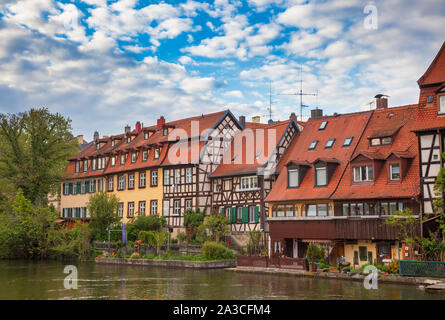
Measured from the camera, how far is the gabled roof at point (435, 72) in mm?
30031

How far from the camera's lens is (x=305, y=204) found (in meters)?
34.0

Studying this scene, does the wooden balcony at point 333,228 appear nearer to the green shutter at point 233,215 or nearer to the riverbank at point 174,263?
the riverbank at point 174,263

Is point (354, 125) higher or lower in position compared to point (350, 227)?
higher

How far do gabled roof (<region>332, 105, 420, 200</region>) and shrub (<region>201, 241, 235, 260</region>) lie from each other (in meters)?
9.37

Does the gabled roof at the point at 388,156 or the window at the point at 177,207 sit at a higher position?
the gabled roof at the point at 388,156

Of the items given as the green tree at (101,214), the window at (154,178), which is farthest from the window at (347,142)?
the green tree at (101,214)

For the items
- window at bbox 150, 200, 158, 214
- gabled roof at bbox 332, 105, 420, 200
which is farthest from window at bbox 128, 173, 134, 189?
gabled roof at bbox 332, 105, 420, 200

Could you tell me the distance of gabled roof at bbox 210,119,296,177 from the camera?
4109 cm

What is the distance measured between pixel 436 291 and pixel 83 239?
29.6m

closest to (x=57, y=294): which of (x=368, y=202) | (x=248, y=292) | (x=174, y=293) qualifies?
(x=174, y=293)

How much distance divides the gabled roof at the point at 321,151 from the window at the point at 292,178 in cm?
35

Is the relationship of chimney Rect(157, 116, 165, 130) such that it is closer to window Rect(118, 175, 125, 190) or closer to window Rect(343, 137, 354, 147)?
window Rect(118, 175, 125, 190)

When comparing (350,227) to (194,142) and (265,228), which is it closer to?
(265,228)

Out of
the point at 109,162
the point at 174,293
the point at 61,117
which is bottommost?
the point at 174,293
